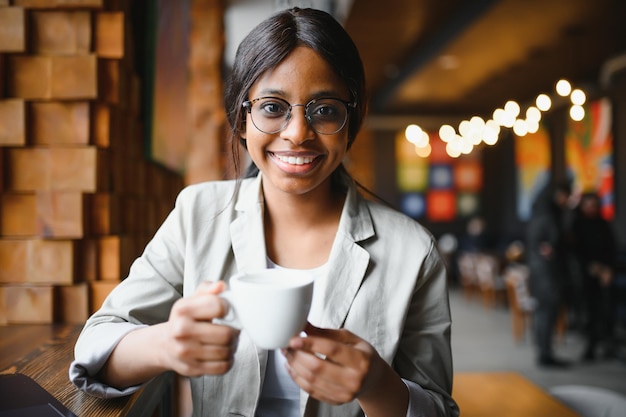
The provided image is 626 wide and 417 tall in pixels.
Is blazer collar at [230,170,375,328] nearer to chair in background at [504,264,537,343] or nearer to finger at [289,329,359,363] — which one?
finger at [289,329,359,363]

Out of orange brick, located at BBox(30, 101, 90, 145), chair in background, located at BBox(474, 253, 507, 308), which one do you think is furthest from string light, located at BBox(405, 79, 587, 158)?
orange brick, located at BBox(30, 101, 90, 145)

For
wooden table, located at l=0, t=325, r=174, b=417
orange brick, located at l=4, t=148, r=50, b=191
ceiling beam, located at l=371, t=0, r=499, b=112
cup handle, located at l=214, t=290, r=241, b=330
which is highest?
ceiling beam, located at l=371, t=0, r=499, b=112

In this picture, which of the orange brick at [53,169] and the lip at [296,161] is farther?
the orange brick at [53,169]

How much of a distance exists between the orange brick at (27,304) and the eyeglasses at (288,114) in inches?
33.6

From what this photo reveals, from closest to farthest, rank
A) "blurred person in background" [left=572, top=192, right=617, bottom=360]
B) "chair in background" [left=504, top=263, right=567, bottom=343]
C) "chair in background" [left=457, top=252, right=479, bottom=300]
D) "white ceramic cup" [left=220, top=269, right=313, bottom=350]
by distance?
"white ceramic cup" [left=220, top=269, right=313, bottom=350], "blurred person in background" [left=572, top=192, right=617, bottom=360], "chair in background" [left=504, top=263, right=567, bottom=343], "chair in background" [left=457, top=252, right=479, bottom=300]

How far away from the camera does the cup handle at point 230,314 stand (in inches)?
28.4

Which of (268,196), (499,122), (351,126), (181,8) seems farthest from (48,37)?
(499,122)

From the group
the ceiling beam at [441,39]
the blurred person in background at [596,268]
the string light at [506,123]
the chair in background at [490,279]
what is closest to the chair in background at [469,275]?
the chair in background at [490,279]

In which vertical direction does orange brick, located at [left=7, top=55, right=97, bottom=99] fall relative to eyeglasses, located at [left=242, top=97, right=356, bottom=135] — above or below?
above

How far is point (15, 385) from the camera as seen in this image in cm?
90

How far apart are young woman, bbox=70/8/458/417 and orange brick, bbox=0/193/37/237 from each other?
488 millimetres

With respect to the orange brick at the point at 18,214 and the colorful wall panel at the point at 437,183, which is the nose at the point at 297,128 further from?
the colorful wall panel at the point at 437,183

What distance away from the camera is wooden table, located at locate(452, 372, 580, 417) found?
1.60 meters

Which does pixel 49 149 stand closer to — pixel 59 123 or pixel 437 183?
pixel 59 123
